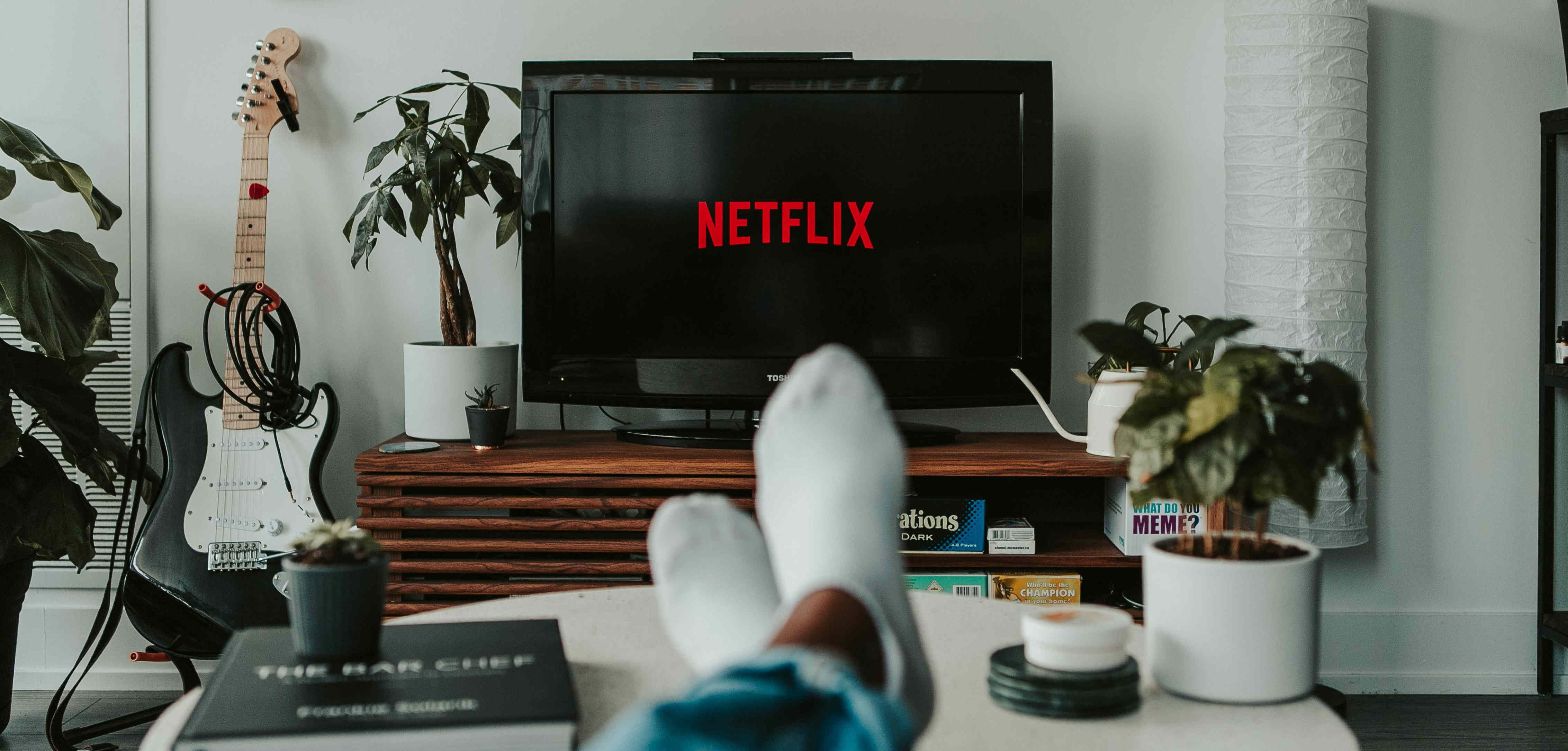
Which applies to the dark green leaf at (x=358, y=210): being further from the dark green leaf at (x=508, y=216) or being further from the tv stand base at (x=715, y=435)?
the tv stand base at (x=715, y=435)

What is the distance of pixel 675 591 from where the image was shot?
682mm

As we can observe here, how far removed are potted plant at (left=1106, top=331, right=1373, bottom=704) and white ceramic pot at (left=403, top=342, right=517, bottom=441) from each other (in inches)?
54.7

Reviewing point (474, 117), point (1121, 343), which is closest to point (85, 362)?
point (474, 117)

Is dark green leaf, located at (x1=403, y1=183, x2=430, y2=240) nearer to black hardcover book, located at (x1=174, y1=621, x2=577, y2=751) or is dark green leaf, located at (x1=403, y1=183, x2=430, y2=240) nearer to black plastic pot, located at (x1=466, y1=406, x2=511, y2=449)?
black plastic pot, located at (x1=466, y1=406, x2=511, y2=449)

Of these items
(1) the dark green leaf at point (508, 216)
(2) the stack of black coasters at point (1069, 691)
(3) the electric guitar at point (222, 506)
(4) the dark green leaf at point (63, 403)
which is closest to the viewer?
(2) the stack of black coasters at point (1069, 691)

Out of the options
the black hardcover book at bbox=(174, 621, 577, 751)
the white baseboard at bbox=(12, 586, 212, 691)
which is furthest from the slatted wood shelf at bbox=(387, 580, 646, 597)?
the black hardcover book at bbox=(174, 621, 577, 751)

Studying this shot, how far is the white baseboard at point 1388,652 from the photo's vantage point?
84.7 inches

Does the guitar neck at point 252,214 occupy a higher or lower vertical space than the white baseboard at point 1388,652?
higher

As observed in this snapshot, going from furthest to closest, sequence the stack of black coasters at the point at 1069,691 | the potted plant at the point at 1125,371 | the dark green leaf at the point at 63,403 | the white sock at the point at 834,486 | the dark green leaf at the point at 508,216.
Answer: the dark green leaf at the point at 508,216
the dark green leaf at the point at 63,403
the potted plant at the point at 1125,371
the stack of black coasters at the point at 1069,691
the white sock at the point at 834,486

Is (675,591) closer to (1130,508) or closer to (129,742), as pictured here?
(1130,508)

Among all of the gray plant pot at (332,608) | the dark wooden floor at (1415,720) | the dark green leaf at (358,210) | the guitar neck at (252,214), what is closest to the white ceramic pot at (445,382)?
the dark green leaf at (358,210)

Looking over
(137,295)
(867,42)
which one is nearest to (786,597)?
(867,42)

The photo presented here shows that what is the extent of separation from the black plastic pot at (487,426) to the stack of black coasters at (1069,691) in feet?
4.18

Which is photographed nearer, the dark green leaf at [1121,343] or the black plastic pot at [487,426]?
the dark green leaf at [1121,343]
